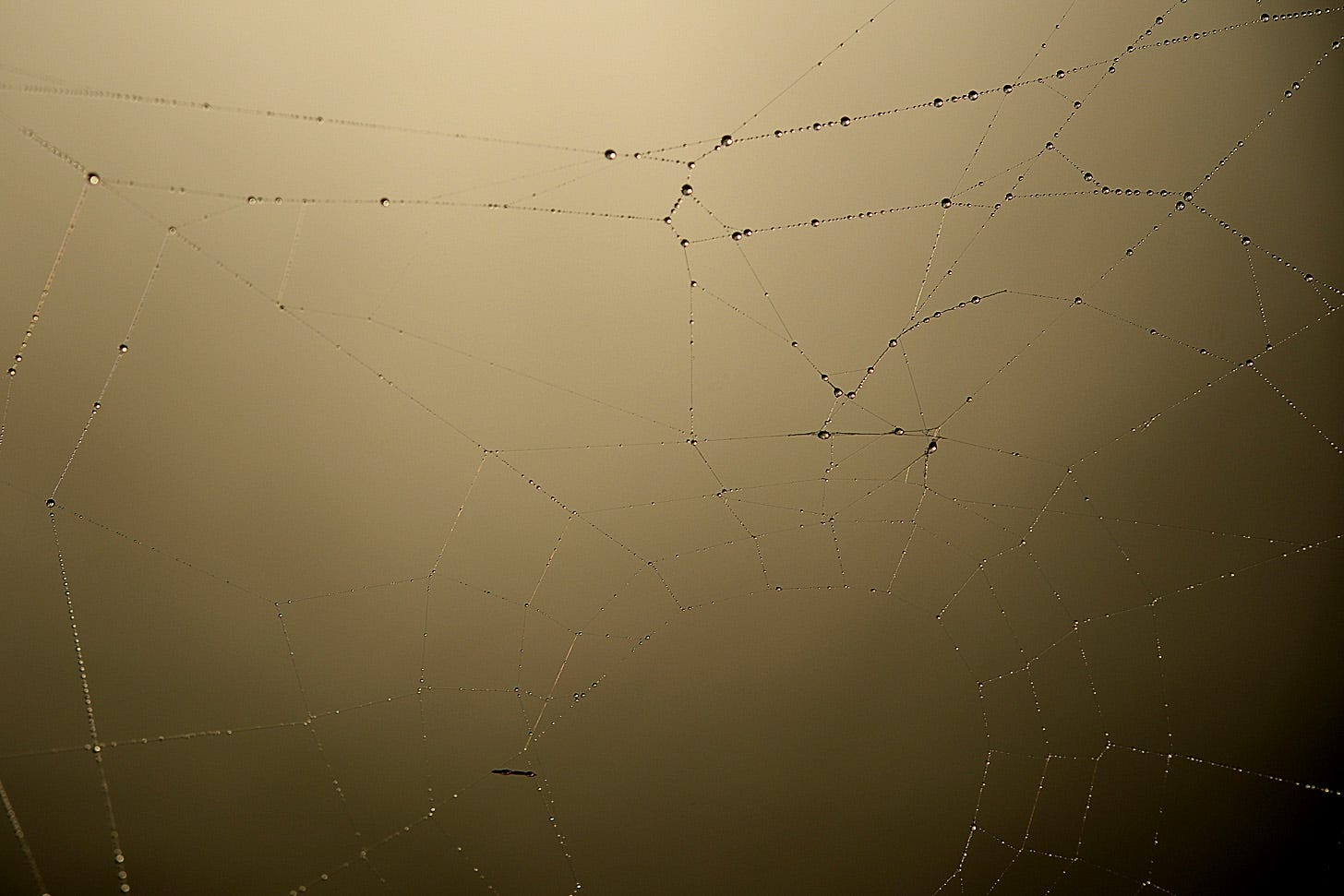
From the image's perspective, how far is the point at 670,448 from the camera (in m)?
0.82

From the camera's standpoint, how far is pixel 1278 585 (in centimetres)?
88

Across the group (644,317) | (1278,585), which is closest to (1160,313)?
(1278,585)

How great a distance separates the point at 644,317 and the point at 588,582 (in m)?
0.30

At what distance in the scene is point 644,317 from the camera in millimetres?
775

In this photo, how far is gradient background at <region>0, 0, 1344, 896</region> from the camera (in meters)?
0.69

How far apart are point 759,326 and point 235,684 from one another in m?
0.68

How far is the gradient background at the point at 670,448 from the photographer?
69 cm

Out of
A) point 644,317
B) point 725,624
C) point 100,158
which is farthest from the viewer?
point 725,624

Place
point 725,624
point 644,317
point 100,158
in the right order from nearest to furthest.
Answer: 1. point 100,158
2. point 644,317
3. point 725,624

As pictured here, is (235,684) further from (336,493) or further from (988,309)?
(988,309)

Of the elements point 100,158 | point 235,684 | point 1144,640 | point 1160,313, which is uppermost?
point 1160,313

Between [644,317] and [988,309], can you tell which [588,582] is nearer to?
[644,317]

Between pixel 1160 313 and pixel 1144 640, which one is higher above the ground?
pixel 1160 313

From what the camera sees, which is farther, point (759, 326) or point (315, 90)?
point (759, 326)
